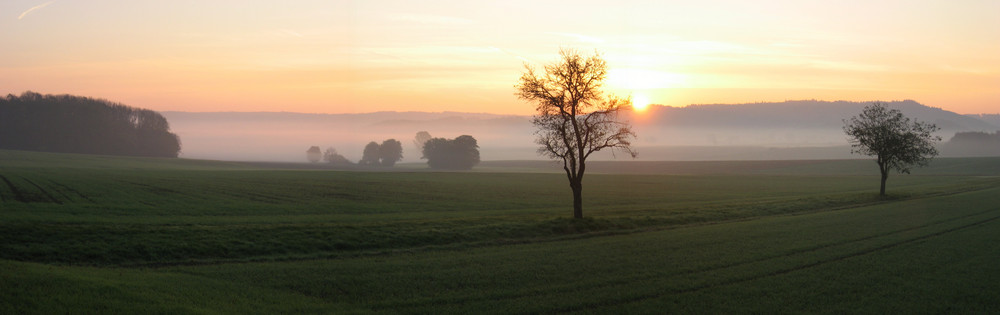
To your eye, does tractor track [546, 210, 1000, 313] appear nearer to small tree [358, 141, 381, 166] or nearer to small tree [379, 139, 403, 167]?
small tree [358, 141, 381, 166]

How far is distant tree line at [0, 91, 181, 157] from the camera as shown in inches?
4604

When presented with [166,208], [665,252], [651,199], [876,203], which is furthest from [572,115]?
[876,203]

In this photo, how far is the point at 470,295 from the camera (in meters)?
16.3

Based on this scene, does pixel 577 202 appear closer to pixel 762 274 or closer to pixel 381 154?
pixel 762 274

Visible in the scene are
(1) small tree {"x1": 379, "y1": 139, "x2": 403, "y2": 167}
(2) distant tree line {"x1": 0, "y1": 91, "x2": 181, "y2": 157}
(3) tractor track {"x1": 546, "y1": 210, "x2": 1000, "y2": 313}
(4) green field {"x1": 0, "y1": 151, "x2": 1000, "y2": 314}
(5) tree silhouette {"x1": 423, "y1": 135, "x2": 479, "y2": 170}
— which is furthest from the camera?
(1) small tree {"x1": 379, "y1": 139, "x2": 403, "y2": 167}

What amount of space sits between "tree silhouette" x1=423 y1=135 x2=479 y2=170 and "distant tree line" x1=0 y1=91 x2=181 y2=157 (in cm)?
5760

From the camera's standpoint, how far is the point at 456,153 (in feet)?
406

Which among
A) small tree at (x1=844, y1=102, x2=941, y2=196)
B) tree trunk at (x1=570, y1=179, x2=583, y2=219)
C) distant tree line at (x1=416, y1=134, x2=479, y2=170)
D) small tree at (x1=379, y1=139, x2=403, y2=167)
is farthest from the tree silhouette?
tree trunk at (x1=570, y1=179, x2=583, y2=219)

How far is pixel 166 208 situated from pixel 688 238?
1033 inches

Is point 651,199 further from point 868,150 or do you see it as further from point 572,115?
point 868,150

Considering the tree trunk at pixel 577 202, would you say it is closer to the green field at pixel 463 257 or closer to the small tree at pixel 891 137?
the green field at pixel 463 257

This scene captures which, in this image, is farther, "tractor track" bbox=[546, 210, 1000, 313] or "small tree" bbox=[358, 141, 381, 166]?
"small tree" bbox=[358, 141, 381, 166]

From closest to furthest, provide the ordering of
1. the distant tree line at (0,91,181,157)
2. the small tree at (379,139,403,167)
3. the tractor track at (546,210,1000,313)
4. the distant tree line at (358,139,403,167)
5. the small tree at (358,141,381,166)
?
the tractor track at (546,210,1000,313)
the distant tree line at (0,91,181,157)
the small tree at (358,141,381,166)
the distant tree line at (358,139,403,167)
the small tree at (379,139,403,167)

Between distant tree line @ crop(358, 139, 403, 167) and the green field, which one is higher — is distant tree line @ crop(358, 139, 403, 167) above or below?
above
